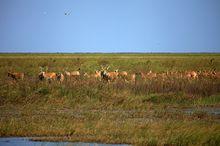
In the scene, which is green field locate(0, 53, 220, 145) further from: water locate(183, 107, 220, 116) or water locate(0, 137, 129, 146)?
water locate(0, 137, 129, 146)

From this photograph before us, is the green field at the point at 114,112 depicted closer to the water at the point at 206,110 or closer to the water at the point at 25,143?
the water at the point at 206,110

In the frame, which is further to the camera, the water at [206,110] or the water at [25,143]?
the water at [206,110]

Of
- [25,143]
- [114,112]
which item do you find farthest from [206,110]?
[25,143]

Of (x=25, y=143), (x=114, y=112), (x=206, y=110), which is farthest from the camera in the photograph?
(x=206, y=110)

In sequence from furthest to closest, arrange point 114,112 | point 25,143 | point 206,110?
point 206,110 → point 114,112 → point 25,143

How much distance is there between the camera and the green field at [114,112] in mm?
16922

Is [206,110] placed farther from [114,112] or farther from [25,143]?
[25,143]

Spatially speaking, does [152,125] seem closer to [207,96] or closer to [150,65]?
[207,96]

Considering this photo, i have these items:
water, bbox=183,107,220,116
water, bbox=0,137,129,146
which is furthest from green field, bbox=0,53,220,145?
water, bbox=0,137,129,146

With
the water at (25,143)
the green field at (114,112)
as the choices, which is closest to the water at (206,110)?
the green field at (114,112)

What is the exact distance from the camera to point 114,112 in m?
23.2

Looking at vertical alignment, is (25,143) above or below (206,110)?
above

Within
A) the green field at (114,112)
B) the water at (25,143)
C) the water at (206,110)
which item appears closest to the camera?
the water at (25,143)

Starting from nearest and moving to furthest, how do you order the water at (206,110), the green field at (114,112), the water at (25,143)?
the water at (25,143), the green field at (114,112), the water at (206,110)
